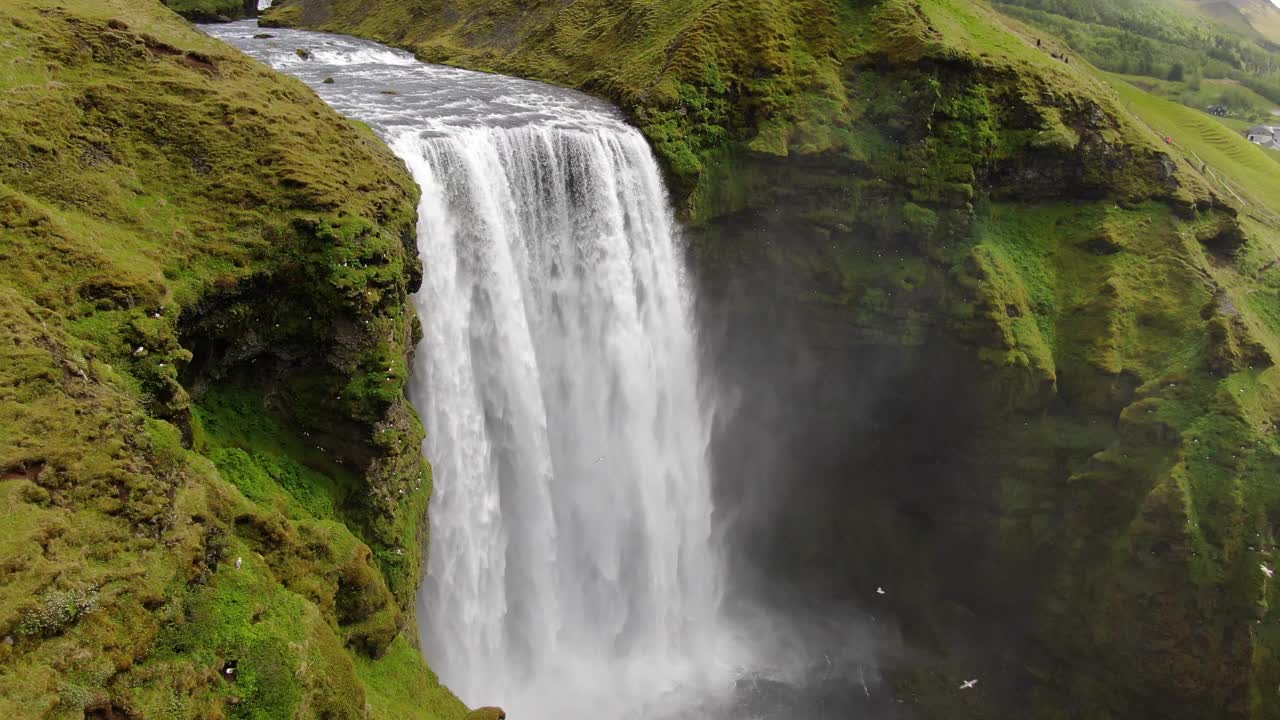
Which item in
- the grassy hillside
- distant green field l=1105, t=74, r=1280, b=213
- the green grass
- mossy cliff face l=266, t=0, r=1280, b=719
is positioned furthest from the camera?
the grassy hillside

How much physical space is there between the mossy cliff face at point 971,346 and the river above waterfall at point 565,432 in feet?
6.61

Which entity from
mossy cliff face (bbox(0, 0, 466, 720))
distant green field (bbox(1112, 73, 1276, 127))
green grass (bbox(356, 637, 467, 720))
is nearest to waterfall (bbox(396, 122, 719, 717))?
mossy cliff face (bbox(0, 0, 466, 720))

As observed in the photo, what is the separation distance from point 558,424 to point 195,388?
928cm

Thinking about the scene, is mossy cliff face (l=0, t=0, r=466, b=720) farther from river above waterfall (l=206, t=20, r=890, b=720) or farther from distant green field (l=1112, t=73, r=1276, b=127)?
distant green field (l=1112, t=73, r=1276, b=127)

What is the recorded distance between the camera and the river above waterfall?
1625 centimetres

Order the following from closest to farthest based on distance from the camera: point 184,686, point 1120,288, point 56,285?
1. point 184,686
2. point 56,285
3. point 1120,288

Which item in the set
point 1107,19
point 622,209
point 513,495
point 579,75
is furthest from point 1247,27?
point 513,495

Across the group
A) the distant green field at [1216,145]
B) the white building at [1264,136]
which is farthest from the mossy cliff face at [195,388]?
the white building at [1264,136]

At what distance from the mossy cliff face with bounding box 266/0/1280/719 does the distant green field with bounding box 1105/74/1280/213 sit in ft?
29.4

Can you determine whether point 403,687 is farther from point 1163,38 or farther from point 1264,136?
point 1163,38

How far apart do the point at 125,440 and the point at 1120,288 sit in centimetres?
2420

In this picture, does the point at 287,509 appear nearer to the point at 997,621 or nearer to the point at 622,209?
the point at 622,209

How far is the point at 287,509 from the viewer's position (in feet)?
36.7

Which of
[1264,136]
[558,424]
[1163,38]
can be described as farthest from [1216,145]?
[1163,38]
